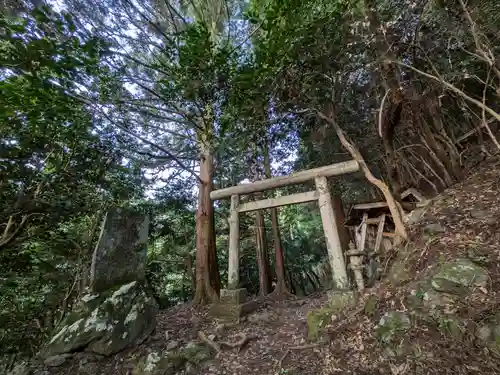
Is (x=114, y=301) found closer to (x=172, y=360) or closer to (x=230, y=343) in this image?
(x=172, y=360)

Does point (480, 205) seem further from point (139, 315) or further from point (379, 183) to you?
Answer: point (139, 315)

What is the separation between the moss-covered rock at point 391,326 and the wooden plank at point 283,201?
249cm

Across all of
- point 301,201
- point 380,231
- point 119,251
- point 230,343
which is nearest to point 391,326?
point 230,343

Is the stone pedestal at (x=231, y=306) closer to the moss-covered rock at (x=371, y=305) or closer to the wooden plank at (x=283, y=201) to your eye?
the wooden plank at (x=283, y=201)

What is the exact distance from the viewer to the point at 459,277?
3170 mm

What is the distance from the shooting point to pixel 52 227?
5.70 meters

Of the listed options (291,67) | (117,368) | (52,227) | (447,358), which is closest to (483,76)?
(291,67)

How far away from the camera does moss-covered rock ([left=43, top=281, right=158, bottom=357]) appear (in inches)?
162

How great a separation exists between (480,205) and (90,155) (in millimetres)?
7469

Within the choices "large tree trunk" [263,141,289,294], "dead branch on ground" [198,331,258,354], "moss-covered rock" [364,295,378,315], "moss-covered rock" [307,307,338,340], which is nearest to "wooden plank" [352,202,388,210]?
"large tree trunk" [263,141,289,294]

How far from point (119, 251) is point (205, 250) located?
218 cm

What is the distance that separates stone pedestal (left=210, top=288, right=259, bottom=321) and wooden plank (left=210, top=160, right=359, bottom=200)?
90.2 inches

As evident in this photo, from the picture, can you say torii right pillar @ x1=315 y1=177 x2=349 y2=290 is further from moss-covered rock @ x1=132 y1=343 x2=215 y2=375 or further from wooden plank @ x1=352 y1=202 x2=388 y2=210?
wooden plank @ x1=352 y1=202 x2=388 y2=210

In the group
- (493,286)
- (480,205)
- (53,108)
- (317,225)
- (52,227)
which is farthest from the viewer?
(317,225)
